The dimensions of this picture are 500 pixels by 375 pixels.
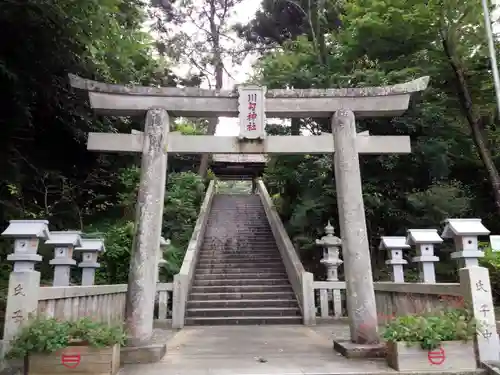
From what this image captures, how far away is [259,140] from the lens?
6.30 m

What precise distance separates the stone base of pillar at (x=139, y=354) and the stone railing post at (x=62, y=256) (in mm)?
2029

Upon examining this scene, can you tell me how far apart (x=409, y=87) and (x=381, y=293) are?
4291 millimetres

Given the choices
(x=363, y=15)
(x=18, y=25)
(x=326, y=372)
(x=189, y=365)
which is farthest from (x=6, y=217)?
(x=363, y=15)

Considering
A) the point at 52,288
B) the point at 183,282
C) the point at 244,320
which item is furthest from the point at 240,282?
the point at 52,288

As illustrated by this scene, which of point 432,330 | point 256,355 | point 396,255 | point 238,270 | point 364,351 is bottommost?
point 256,355

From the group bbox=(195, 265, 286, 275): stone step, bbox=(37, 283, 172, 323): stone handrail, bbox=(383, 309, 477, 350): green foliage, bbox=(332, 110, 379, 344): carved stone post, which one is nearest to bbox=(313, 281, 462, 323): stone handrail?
bbox=(332, 110, 379, 344): carved stone post

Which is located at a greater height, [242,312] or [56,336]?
[56,336]

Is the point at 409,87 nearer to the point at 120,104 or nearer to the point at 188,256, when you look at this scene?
the point at 120,104

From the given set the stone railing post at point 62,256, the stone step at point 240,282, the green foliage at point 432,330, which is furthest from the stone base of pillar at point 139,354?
the stone step at point 240,282

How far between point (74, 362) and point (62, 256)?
2.60 m

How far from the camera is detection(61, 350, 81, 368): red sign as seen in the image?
14.4ft

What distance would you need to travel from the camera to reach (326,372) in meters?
4.62

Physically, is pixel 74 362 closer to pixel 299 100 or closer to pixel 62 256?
pixel 62 256

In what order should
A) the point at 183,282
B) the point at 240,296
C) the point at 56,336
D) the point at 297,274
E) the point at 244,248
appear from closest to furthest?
the point at 56,336 < the point at 183,282 < the point at 297,274 < the point at 240,296 < the point at 244,248
